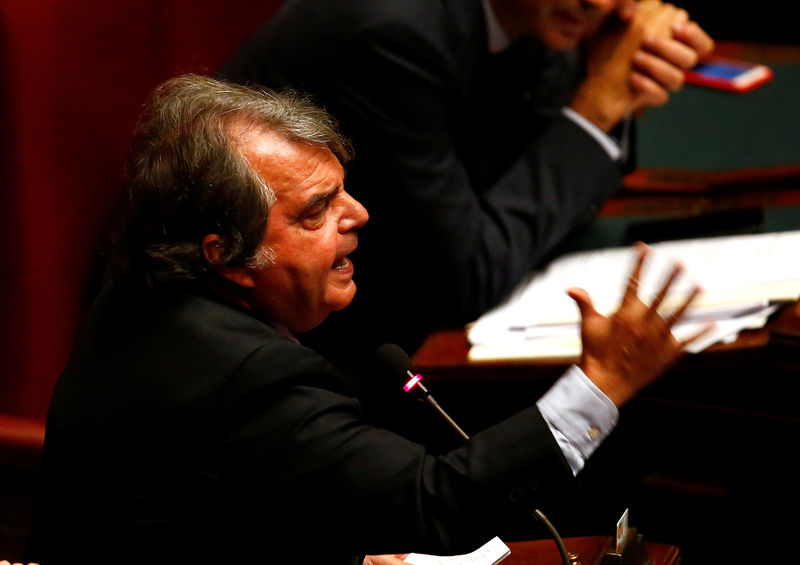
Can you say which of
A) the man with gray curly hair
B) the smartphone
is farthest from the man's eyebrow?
the smartphone

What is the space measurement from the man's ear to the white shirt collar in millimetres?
953

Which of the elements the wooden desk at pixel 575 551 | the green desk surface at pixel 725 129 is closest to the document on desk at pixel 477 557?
the wooden desk at pixel 575 551

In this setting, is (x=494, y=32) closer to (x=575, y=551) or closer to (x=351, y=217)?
(x=351, y=217)

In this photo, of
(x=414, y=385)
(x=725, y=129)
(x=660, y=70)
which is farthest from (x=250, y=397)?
(x=725, y=129)

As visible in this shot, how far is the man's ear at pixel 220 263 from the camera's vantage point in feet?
4.05

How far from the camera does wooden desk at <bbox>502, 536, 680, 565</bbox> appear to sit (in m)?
1.37

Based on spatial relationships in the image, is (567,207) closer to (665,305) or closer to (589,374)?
(665,305)

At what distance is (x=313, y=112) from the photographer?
138cm

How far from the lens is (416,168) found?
6.12 feet

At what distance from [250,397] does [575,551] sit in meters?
0.46

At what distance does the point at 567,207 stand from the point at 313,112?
762 mm

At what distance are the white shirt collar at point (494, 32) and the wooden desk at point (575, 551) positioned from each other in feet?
3.26

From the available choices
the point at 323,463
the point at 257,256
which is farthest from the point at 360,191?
the point at 323,463

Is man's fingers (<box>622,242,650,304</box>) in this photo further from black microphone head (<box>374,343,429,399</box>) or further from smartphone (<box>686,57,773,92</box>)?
smartphone (<box>686,57,773,92</box>)
